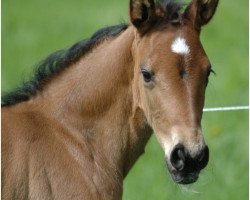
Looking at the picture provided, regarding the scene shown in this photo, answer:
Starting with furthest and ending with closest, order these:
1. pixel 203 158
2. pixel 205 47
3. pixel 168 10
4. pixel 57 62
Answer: pixel 205 47
pixel 57 62
pixel 168 10
pixel 203 158

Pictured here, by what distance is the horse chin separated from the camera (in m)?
6.46

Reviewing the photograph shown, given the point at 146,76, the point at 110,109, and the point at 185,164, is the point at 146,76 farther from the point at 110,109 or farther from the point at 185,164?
the point at 185,164

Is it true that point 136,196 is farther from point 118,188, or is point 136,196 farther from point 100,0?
point 100,0

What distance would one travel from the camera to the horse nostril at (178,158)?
6352mm

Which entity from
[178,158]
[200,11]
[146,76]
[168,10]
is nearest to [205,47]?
[200,11]

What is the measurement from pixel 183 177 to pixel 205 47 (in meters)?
11.3

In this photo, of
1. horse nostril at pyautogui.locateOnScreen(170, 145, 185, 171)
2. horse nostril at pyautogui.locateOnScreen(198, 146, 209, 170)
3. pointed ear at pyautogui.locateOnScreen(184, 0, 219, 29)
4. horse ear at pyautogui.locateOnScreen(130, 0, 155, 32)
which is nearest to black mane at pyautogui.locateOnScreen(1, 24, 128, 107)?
horse ear at pyautogui.locateOnScreen(130, 0, 155, 32)

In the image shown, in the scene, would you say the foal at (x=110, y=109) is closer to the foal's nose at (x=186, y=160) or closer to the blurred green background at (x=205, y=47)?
the foal's nose at (x=186, y=160)

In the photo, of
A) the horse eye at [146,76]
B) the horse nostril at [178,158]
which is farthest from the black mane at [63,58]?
the horse nostril at [178,158]

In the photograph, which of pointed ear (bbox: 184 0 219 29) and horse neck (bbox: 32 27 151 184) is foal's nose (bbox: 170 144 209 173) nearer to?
horse neck (bbox: 32 27 151 184)

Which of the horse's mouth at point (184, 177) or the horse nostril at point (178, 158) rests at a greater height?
the horse nostril at point (178, 158)

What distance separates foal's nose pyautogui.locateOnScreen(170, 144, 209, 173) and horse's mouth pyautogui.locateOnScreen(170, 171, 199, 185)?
0.17 ft

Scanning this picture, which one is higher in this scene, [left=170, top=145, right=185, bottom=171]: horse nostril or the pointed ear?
the pointed ear

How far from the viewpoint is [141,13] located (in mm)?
6801
